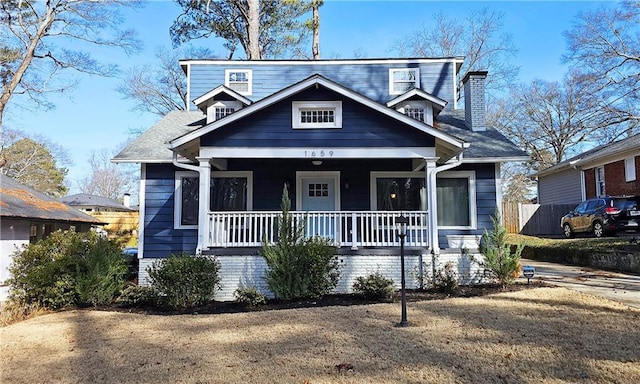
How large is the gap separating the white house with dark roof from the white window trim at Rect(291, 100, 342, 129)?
24 millimetres

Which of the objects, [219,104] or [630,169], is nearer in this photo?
[219,104]

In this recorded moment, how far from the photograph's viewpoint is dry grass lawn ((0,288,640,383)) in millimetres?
4344

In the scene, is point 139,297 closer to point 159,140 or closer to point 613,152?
point 159,140

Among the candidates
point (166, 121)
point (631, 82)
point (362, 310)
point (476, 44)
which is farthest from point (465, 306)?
point (476, 44)

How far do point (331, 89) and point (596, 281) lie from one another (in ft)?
23.9

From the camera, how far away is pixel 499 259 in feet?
29.6

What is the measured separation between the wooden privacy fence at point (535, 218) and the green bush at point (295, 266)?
16098mm

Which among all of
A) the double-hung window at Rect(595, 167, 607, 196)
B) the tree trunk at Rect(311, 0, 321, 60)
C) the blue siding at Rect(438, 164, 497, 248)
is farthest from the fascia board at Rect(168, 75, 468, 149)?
the double-hung window at Rect(595, 167, 607, 196)

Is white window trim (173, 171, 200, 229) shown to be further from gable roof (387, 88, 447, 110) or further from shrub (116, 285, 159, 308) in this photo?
gable roof (387, 88, 447, 110)

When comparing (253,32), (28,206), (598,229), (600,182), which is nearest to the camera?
(28,206)

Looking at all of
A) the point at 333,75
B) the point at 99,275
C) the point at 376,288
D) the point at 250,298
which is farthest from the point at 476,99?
the point at 99,275

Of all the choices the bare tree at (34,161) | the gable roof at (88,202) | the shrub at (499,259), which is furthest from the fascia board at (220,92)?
the bare tree at (34,161)

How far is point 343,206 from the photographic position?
39.8 feet

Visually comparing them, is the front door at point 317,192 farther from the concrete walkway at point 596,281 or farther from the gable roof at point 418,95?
the concrete walkway at point 596,281
